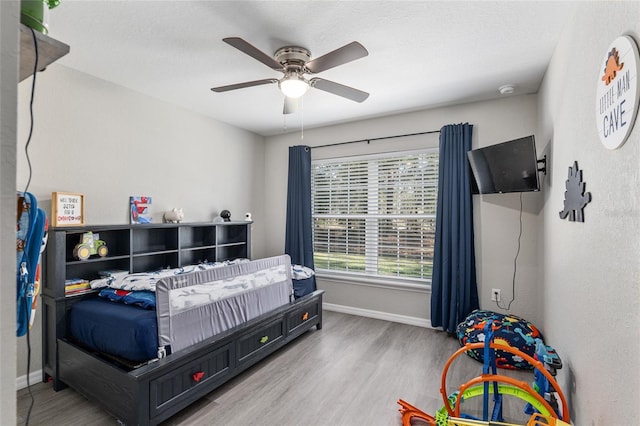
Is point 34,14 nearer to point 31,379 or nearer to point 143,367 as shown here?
point 143,367

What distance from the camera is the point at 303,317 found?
3230 millimetres

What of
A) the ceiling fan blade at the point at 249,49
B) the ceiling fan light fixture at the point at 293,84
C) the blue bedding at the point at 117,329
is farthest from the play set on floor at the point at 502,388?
the ceiling fan blade at the point at 249,49

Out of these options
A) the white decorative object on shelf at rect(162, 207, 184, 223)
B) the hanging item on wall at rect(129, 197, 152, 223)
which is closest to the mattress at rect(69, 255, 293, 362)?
the hanging item on wall at rect(129, 197, 152, 223)

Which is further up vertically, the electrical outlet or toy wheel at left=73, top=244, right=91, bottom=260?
toy wheel at left=73, top=244, right=91, bottom=260

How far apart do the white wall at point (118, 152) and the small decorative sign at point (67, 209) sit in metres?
0.11

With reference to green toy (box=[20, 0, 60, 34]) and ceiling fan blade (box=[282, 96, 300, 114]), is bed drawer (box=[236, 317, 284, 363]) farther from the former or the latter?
green toy (box=[20, 0, 60, 34])

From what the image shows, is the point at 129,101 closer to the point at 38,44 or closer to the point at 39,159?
the point at 39,159

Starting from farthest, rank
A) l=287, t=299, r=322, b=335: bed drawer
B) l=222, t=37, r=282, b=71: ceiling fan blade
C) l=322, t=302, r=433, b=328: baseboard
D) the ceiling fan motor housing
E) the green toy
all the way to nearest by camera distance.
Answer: l=322, t=302, r=433, b=328: baseboard < l=287, t=299, r=322, b=335: bed drawer < the ceiling fan motor housing < l=222, t=37, r=282, b=71: ceiling fan blade < the green toy

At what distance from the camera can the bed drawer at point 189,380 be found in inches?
72.6

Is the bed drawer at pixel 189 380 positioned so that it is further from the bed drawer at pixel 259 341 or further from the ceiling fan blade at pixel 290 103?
the ceiling fan blade at pixel 290 103

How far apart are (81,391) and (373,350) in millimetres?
2346

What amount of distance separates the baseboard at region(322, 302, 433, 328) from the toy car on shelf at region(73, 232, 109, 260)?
277 centimetres

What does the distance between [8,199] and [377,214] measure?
3.62 meters

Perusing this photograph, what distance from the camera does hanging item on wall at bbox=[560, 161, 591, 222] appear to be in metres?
1.59
